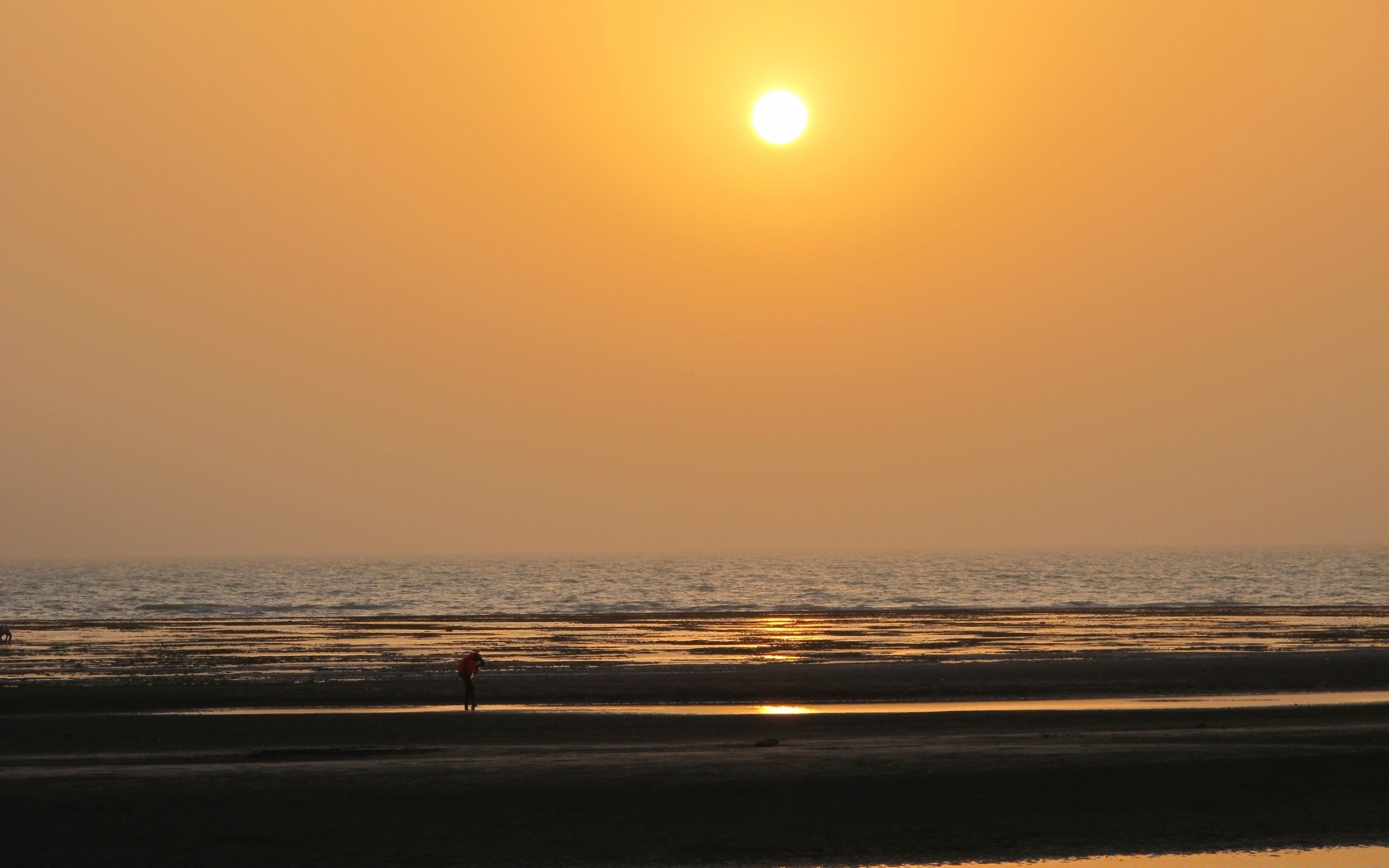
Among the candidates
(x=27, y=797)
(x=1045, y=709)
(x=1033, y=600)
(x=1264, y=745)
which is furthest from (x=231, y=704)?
(x=1033, y=600)

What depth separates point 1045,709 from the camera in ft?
118

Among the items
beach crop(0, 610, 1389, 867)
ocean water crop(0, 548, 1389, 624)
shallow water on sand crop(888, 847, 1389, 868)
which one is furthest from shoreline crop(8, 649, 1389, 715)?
ocean water crop(0, 548, 1389, 624)

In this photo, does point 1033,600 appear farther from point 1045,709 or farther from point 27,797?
point 27,797

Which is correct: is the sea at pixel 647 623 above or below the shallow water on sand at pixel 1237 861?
above

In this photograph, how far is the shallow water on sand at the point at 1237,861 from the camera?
19094 mm

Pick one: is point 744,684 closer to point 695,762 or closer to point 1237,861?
point 695,762

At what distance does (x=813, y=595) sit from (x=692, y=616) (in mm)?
39198

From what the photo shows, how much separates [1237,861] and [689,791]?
8909 millimetres

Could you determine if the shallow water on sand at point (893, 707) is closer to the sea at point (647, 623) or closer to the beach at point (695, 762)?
the beach at point (695, 762)

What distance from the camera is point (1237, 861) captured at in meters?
19.4

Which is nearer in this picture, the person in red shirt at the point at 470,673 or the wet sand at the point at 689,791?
the wet sand at the point at 689,791

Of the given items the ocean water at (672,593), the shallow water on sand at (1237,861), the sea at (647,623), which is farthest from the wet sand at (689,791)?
the ocean water at (672,593)

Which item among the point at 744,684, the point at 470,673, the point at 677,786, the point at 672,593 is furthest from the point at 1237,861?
the point at 672,593

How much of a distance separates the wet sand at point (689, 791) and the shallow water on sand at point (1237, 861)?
1.44 feet
